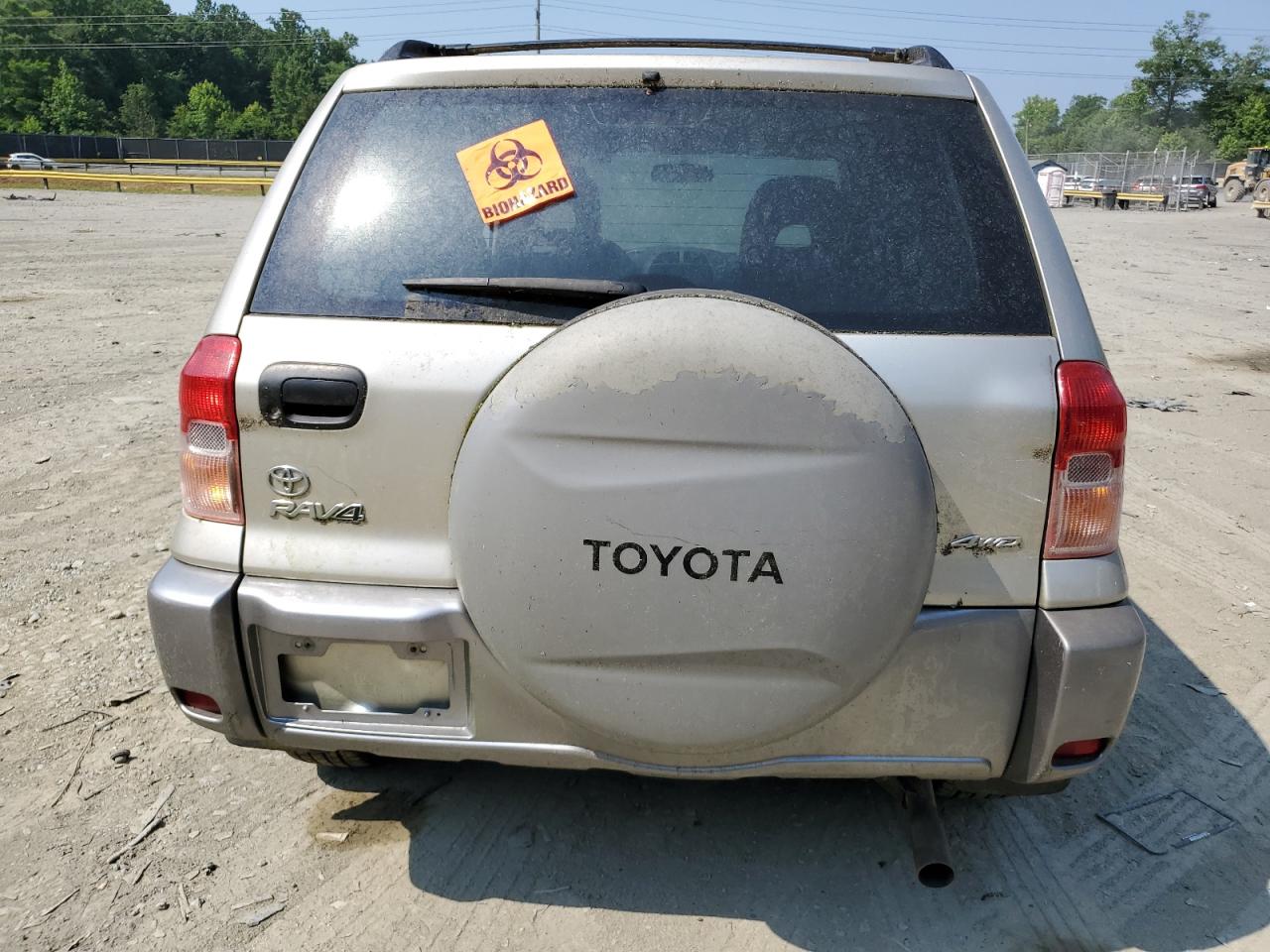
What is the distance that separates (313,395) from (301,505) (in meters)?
0.25

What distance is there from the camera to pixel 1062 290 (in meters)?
2.23

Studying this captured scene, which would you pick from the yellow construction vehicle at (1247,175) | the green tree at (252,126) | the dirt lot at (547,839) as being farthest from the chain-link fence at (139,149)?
the dirt lot at (547,839)

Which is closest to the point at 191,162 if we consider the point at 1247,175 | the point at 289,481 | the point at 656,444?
the point at 1247,175

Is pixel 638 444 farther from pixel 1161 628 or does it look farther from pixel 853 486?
pixel 1161 628

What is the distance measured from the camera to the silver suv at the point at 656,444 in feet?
6.41

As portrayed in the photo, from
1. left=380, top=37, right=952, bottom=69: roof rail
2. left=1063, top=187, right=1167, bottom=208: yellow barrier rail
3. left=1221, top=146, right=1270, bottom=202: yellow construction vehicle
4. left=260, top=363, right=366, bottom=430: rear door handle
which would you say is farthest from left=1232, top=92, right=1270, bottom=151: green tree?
left=260, top=363, right=366, bottom=430: rear door handle

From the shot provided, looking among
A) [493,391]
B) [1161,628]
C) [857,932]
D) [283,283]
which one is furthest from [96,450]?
[1161,628]

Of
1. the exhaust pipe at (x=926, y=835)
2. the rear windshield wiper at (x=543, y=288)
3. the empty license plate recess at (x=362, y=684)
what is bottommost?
the exhaust pipe at (x=926, y=835)

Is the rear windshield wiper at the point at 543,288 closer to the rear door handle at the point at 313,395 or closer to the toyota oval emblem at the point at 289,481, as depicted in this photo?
the rear door handle at the point at 313,395

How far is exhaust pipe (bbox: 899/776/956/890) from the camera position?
2.46m

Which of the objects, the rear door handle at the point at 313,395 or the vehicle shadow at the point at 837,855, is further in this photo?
the vehicle shadow at the point at 837,855

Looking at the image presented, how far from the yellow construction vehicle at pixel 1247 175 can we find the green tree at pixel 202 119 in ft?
271

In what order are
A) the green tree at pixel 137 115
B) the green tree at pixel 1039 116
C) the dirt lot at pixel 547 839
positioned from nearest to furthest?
1. the dirt lot at pixel 547 839
2. the green tree at pixel 137 115
3. the green tree at pixel 1039 116

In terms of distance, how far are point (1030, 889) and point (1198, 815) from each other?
725 millimetres
